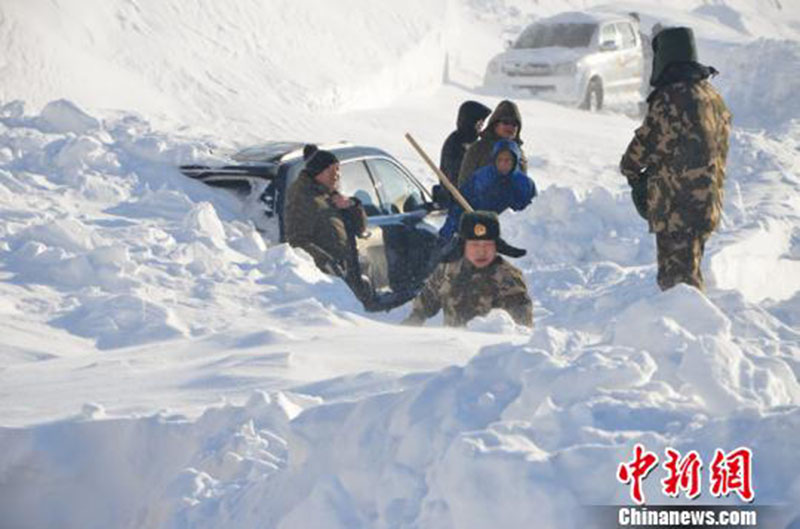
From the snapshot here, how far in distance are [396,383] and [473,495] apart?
2114 mm

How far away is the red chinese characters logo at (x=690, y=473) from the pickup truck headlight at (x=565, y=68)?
1918 centimetres

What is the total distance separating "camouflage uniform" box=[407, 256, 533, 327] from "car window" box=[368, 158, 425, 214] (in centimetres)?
270

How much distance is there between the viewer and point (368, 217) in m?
11.8

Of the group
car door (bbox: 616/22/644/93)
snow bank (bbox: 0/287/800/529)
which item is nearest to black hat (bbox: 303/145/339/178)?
snow bank (bbox: 0/287/800/529)

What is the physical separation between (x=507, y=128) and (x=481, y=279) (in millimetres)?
2601

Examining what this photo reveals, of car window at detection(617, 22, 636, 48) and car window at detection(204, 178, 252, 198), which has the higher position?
car window at detection(204, 178, 252, 198)

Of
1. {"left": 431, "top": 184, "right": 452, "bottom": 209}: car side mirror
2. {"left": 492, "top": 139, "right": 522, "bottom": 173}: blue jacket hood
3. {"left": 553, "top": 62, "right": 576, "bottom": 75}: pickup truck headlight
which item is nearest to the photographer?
{"left": 492, "top": 139, "right": 522, "bottom": 173}: blue jacket hood

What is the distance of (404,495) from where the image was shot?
5.68 metres

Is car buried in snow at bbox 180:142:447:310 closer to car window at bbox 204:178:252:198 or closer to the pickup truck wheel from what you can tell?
car window at bbox 204:178:252:198

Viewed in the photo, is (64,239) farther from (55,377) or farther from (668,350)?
(668,350)

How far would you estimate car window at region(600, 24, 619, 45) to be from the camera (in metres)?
25.1

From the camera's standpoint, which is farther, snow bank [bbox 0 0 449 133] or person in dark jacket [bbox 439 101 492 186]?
snow bank [bbox 0 0 449 133]

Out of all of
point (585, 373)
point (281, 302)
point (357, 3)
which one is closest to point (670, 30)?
point (281, 302)

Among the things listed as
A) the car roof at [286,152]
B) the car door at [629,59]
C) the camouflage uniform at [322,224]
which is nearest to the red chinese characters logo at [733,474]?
the camouflage uniform at [322,224]
